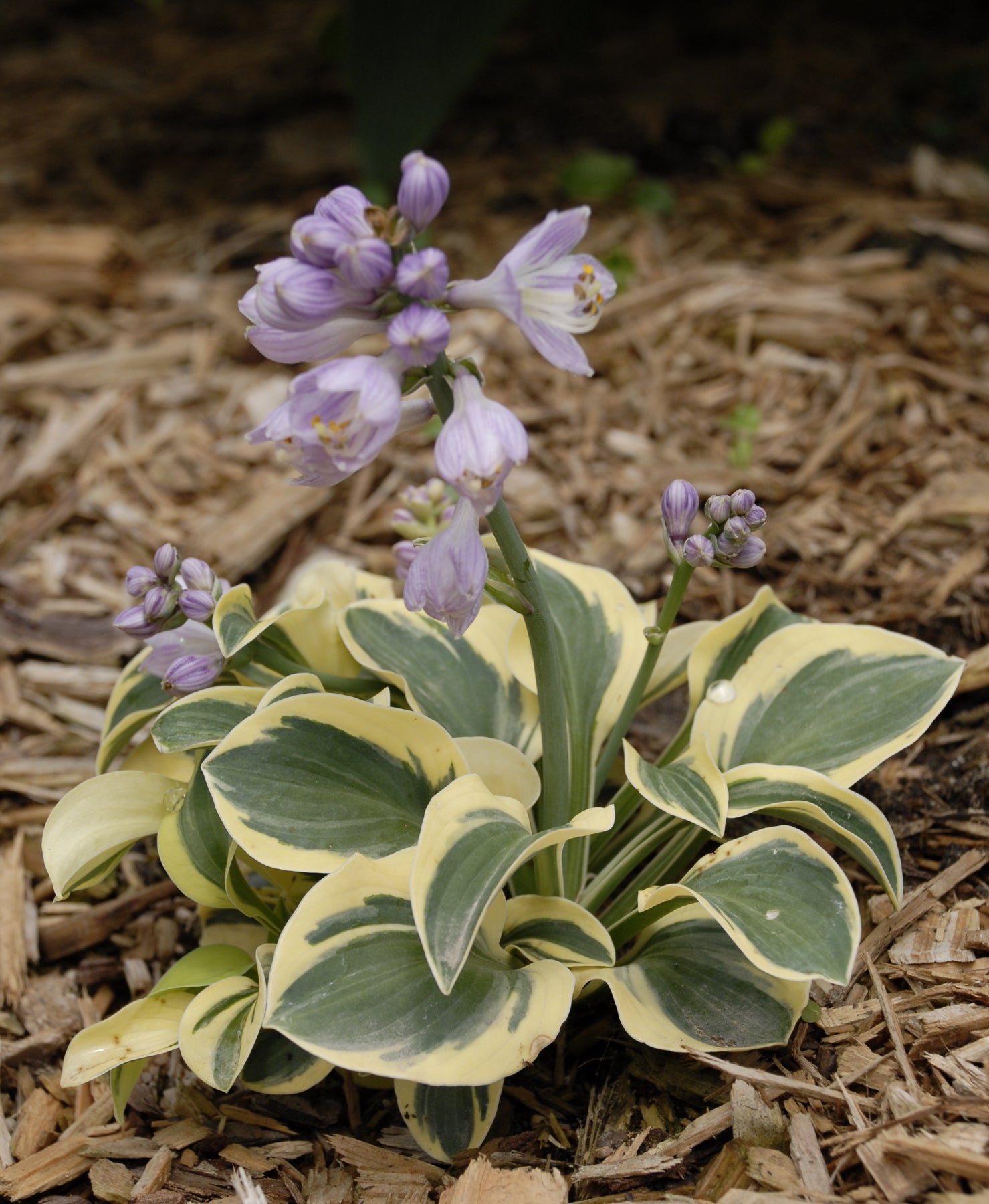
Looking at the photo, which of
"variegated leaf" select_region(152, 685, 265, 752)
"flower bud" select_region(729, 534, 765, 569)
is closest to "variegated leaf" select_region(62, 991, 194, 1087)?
"variegated leaf" select_region(152, 685, 265, 752)

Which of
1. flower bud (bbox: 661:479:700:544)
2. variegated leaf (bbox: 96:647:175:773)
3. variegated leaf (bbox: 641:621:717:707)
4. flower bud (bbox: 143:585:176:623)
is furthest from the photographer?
variegated leaf (bbox: 641:621:717:707)

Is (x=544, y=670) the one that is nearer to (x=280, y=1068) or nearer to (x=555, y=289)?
(x=555, y=289)

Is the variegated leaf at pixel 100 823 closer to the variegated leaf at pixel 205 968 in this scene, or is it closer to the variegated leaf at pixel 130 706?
the variegated leaf at pixel 130 706

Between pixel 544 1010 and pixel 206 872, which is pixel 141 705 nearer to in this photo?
pixel 206 872

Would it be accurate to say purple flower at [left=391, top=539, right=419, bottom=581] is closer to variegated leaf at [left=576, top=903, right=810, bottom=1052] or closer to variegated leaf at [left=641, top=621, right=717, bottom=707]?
variegated leaf at [left=641, top=621, right=717, bottom=707]

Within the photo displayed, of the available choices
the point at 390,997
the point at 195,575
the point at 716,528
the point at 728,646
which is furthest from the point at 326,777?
the point at 728,646

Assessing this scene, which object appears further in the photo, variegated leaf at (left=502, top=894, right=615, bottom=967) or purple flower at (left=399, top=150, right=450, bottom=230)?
variegated leaf at (left=502, top=894, right=615, bottom=967)
